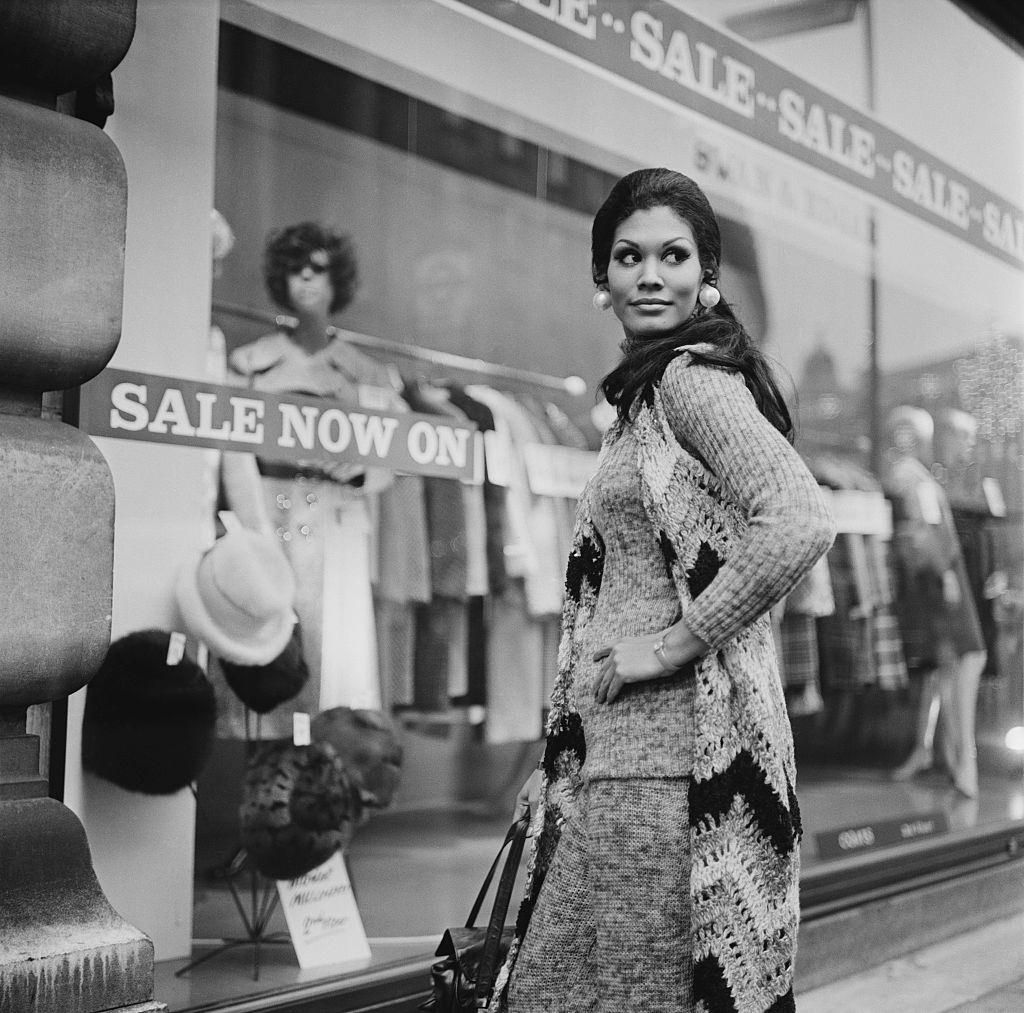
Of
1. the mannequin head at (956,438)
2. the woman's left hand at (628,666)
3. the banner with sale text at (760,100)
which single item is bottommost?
the woman's left hand at (628,666)

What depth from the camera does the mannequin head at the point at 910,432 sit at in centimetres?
686

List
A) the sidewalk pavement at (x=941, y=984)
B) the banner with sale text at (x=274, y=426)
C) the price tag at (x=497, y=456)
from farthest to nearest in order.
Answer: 1. the price tag at (x=497, y=456)
2. the sidewalk pavement at (x=941, y=984)
3. the banner with sale text at (x=274, y=426)

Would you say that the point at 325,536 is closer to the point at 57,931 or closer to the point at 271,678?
the point at 271,678

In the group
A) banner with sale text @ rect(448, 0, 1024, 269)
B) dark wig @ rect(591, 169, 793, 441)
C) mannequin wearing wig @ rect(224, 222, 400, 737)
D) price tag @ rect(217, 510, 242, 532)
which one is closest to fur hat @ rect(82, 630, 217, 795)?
mannequin wearing wig @ rect(224, 222, 400, 737)

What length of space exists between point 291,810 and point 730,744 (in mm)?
2145

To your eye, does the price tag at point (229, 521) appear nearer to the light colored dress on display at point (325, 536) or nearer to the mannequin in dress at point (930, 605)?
the light colored dress on display at point (325, 536)

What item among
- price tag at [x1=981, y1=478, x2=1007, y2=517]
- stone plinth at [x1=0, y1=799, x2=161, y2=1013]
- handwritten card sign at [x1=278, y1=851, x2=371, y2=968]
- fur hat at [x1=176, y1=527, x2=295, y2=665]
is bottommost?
handwritten card sign at [x1=278, y1=851, x2=371, y2=968]

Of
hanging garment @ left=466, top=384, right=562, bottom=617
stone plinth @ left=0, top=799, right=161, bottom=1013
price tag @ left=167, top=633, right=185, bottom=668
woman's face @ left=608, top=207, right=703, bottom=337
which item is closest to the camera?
woman's face @ left=608, top=207, right=703, bottom=337

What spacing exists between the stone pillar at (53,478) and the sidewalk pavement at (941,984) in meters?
2.60

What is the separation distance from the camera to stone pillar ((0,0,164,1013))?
2334 millimetres

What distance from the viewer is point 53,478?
2416 mm

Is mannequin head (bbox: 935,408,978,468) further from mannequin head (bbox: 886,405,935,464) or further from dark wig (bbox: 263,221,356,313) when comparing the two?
dark wig (bbox: 263,221,356,313)

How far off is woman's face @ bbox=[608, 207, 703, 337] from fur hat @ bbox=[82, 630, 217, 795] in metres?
1.80

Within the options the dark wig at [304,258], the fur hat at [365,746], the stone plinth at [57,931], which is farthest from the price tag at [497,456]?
the stone plinth at [57,931]
